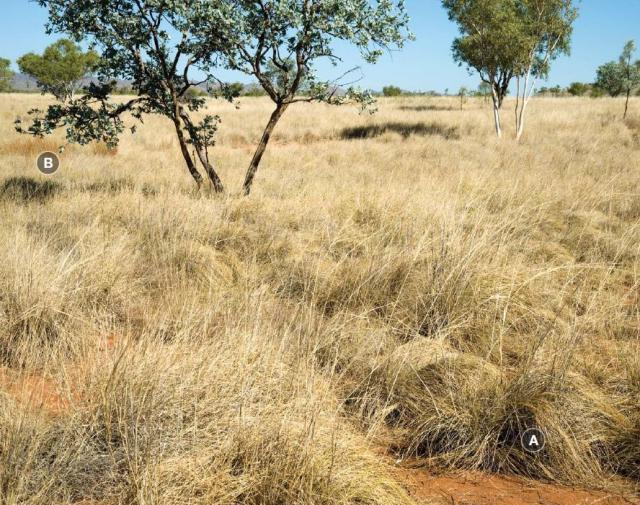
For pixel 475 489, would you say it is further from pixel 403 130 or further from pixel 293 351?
pixel 403 130

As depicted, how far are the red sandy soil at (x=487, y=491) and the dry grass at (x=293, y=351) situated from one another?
91 mm

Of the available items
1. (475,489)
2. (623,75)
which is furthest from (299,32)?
(623,75)

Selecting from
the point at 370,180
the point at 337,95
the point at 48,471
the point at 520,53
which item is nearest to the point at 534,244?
the point at 337,95

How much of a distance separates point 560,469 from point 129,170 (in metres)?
10.9

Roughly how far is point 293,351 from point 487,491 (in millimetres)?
1470

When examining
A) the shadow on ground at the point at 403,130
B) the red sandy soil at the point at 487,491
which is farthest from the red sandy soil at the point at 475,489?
the shadow on ground at the point at 403,130

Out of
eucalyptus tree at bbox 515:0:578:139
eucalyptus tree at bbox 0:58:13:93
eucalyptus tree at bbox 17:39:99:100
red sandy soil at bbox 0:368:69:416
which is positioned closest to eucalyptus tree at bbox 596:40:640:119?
eucalyptus tree at bbox 515:0:578:139

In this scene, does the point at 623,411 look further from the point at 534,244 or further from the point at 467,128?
the point at 467,128

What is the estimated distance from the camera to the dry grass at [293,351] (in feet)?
7.39

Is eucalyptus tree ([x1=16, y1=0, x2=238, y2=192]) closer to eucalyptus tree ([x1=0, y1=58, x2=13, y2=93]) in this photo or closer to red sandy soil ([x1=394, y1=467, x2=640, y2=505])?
red sandy soil ([x1=394, y1=467, x2=640, y2=505])

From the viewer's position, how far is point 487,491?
256cm

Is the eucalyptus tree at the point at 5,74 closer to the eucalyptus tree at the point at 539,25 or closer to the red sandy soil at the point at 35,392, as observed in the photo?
the eucalyptus tree at the point at 539,25

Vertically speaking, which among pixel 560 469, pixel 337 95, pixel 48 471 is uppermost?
pixel 337 95

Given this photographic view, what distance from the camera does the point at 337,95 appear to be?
28.0 ft
